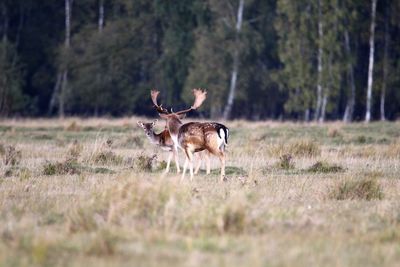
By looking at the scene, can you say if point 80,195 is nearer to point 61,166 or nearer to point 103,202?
point 103,202

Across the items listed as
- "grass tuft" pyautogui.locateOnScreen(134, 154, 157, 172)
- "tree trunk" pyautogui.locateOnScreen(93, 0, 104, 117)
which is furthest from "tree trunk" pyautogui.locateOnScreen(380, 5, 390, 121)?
"grass tuft" pyautogui.locateOnScreen(134, 154, 157, 172)

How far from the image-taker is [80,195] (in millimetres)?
13086

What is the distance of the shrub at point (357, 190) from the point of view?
13.3m

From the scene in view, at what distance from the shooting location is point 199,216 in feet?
34.0

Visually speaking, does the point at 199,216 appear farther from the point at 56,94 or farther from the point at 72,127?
the point at 56,94

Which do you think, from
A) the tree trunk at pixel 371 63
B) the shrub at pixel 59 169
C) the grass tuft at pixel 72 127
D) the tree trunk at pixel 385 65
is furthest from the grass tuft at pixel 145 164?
the tree trunk at pixel 385 65

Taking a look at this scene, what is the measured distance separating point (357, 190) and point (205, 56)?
35.8 meters

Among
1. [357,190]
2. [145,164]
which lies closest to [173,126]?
[145,164]

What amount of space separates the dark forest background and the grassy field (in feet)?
91.3

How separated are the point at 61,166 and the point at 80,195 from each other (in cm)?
374

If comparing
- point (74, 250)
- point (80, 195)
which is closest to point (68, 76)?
point (80, 195)

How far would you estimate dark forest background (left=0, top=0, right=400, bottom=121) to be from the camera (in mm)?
45688

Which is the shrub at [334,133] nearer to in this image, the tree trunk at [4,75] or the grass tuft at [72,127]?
the grass tuft at [72,127]

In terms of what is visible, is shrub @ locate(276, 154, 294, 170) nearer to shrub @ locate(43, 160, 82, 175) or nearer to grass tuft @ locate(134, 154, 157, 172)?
grass tuft @ locate(134, 154, 157, 172)
